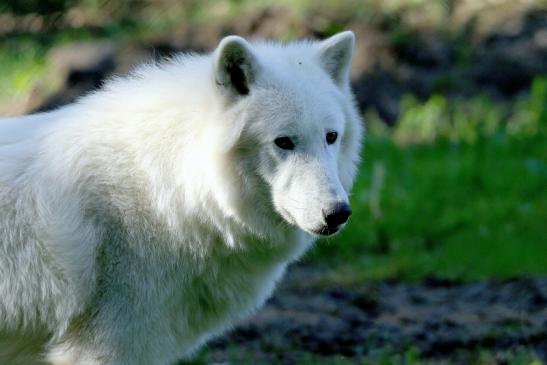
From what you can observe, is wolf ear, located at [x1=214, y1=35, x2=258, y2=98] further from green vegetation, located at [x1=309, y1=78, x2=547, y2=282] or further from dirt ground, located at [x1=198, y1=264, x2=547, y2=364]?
green vegetation, located at [x1=309, y1=78, x2=547, y2=282]

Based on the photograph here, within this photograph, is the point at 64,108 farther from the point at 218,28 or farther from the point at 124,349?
the point at 218,28

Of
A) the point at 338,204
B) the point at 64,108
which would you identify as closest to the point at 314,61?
the point at 338,204

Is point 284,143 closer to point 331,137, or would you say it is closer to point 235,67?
point 331,137

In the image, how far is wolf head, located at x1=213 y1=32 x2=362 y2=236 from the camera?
3.89m

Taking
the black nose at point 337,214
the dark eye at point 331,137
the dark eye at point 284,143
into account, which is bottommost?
the black nose at point 337,214

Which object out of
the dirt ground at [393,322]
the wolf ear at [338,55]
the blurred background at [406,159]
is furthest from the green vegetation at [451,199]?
the wolf ear at [338,55]

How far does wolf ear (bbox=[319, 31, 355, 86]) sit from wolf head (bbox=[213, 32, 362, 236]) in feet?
0.78

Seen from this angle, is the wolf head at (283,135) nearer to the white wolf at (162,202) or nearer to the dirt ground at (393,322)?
the white wolf at (162,202)

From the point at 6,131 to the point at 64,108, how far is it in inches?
13.6

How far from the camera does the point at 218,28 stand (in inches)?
490

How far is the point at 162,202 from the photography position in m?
4.08

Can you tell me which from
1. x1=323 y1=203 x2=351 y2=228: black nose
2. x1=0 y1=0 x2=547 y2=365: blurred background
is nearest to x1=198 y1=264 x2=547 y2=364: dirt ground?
x1=0 y1=0 x2=547 y2=365: blurred background

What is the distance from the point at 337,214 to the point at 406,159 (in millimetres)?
5881

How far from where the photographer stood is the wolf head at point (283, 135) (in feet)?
12.8
